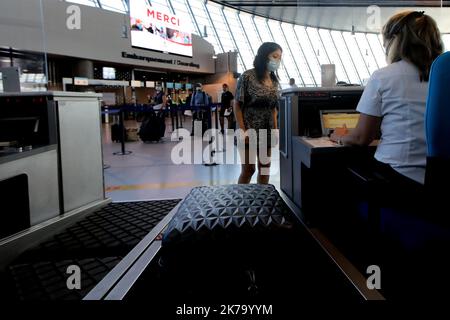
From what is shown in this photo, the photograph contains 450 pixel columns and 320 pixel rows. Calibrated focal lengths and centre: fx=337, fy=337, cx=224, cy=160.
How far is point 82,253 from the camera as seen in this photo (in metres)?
2.01

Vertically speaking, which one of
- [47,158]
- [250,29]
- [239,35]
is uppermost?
[250,29]

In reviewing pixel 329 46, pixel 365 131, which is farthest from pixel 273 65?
pixel 329 46

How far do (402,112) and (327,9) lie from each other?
41.1 feet

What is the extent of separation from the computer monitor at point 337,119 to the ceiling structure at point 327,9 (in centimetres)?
645

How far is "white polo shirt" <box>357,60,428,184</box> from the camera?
138 cm

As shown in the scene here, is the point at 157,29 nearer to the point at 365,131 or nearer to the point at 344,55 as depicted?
the point at 344,55

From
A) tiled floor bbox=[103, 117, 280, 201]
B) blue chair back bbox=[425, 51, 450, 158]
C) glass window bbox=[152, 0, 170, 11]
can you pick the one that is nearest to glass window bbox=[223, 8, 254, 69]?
glass window bbox=[152, 0, 170, 11]

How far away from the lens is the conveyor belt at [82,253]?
1605mm

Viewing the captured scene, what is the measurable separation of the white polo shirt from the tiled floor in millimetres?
2151

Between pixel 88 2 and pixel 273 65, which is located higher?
pixel 88 2

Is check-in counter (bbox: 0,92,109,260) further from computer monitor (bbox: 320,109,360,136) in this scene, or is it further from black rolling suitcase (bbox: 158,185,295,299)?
computer monitor (bbox: 320,109,360,136)

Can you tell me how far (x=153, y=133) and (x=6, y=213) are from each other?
5.65 m
